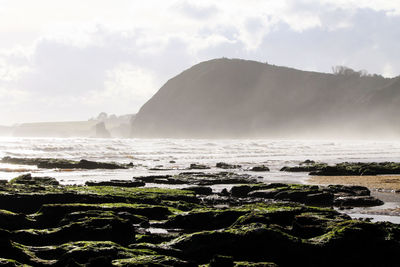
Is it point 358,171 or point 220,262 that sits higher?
point 220,262

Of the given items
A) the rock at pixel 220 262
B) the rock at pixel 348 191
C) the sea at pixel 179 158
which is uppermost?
the rock at pixel 220 262

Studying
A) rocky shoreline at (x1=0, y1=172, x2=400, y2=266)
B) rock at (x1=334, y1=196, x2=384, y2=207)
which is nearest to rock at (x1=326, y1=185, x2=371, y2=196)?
rock at (x1=334, y1=196, x2=384, y2=207)

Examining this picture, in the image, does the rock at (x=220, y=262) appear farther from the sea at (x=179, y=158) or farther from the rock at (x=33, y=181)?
the rock at (x=33, y=181)

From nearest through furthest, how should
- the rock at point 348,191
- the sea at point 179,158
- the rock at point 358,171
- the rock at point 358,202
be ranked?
the rock at point 358,202 < the rock at point 348,191 < the sea at point 179,158 < the rock at point 358,171

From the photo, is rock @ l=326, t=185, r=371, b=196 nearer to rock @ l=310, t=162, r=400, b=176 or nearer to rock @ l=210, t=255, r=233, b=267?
rock @ l=310, t=162, r=400, b=176

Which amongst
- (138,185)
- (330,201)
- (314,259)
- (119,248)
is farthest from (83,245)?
(138,185)

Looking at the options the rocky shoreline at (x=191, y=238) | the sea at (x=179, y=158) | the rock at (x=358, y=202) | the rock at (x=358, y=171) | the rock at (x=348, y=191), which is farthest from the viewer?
the rock at (x=358, y=171)

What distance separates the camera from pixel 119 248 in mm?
9930

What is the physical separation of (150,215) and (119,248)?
16.7 ft

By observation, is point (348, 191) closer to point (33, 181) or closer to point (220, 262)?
point (220, 262)

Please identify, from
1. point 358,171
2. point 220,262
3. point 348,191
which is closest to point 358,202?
point 348,191

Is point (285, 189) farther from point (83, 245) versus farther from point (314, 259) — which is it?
point (83, 245)

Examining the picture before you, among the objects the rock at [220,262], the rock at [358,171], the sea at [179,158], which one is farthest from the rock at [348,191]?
the rock at [220,262]

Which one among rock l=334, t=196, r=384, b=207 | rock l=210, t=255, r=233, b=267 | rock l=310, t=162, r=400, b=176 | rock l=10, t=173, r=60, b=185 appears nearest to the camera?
rock l=210, t=255, r=233, b=267
